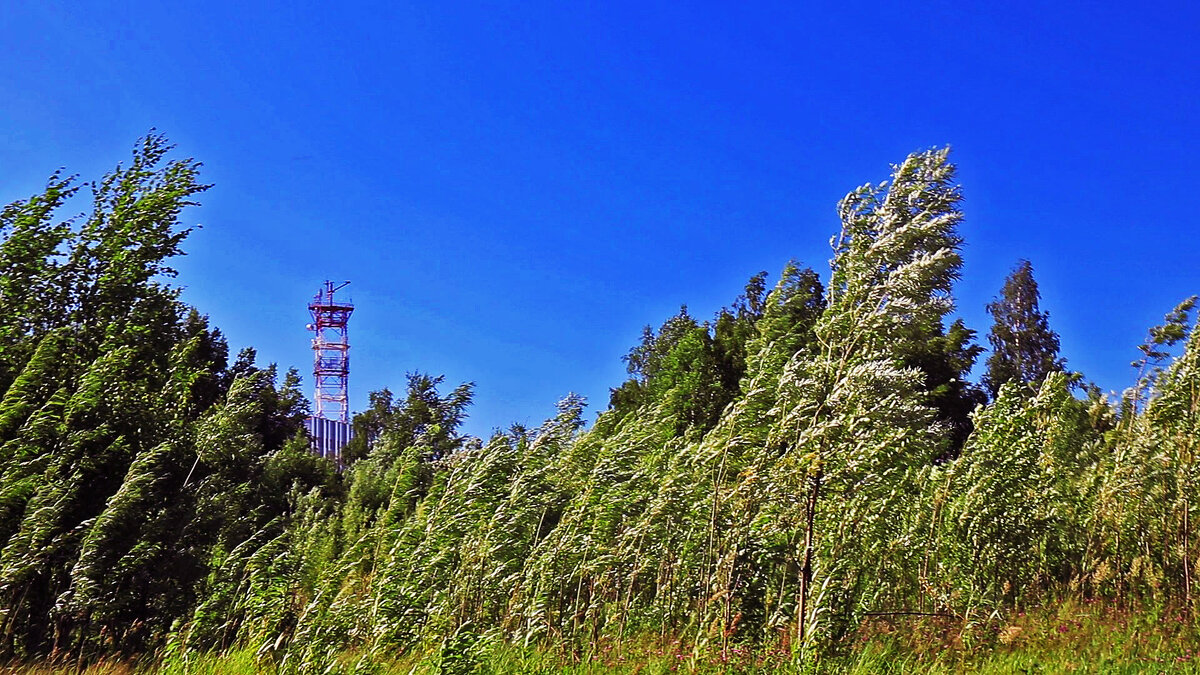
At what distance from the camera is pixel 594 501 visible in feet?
29.8

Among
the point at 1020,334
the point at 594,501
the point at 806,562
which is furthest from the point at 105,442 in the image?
the point at 1020,334

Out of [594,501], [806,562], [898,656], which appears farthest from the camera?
[594,501]

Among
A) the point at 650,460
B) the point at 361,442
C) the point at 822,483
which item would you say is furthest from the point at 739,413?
the point at 361,442

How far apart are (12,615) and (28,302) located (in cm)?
285

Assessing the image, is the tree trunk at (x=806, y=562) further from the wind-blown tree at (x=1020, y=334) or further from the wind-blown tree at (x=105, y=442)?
the wind-blown tree at (x=1020, y=334)

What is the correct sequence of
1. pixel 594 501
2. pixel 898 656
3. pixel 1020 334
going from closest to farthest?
pixel 898 656, pixel 594 501, pixel 1020 334

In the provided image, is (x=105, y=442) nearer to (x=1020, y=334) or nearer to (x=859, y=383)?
(x=859, y=383)

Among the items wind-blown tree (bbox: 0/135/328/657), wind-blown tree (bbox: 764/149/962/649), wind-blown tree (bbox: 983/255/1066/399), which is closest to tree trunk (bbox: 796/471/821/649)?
wind-blown tree (bbox: 764/149/962/649)

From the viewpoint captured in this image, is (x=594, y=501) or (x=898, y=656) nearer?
(x=898, y=656)

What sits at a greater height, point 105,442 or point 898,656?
point 105,442

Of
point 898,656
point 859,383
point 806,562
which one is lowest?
point 898,656

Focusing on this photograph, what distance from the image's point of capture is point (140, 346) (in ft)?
31.5

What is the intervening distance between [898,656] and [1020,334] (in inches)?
1485

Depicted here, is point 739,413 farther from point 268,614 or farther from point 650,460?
point 268,614
